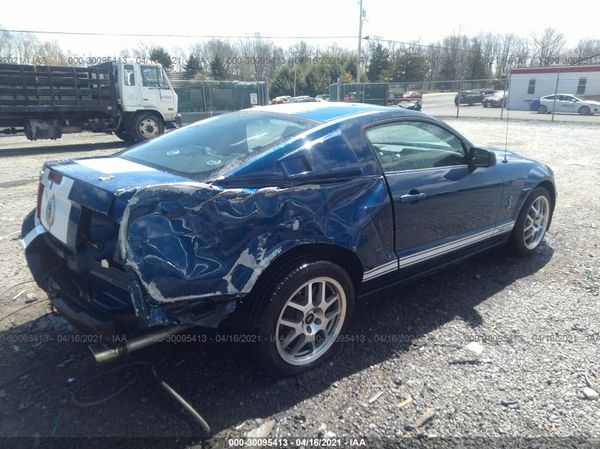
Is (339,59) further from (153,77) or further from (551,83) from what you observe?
(153,77)

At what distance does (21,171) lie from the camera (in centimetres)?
943

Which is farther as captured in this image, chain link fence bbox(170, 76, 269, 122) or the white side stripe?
chain link fence bbox(170, 76, 269, 122)

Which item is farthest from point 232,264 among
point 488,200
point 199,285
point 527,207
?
point 527,207

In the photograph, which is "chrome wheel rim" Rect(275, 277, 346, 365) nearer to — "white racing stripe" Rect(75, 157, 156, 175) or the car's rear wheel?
"white racing stripe" Rect(75, 157, 156, 175)

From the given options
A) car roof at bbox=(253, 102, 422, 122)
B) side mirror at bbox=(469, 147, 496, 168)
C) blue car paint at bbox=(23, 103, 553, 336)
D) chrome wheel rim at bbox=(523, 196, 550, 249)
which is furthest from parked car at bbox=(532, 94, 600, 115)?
blue car paint at bbox=(23, 103, 553, 336)

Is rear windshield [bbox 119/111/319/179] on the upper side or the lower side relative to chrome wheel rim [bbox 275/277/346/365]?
upper

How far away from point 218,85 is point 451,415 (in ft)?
71.7

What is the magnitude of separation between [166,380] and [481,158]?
287cm

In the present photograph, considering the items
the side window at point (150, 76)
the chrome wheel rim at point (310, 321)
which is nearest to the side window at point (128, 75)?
the side window at point (150, 76)

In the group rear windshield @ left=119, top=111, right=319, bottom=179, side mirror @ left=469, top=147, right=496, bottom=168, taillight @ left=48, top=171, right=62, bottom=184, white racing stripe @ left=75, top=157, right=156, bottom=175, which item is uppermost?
rear windshield @ left=119, top=111, right=319, bottom=179

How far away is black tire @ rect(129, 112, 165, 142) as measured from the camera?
13945mm

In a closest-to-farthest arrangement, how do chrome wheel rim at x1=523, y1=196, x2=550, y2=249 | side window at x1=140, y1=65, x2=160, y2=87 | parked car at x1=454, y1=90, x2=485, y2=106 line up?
chrome wheel rim at x1=523, y1=196, x2=550, y2=249, side window at x1=140, y1=65, x2=160, y2=87, parked car at x1=454, y1=90, x2=485, y2=106

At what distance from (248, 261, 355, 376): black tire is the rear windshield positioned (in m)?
0.73

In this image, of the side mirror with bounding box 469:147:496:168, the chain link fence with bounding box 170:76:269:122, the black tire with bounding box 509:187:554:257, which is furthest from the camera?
the chain link fence with bounding box 170:76:269:122
